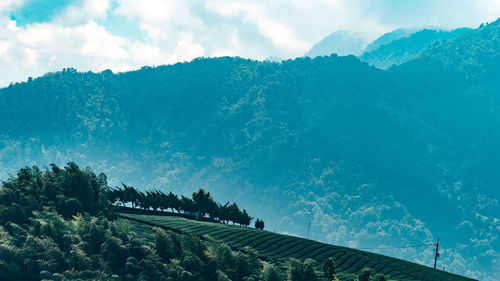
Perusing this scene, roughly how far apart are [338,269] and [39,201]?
52699 mm

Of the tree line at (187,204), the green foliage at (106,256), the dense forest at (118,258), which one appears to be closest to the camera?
the dense forest at (118,258)

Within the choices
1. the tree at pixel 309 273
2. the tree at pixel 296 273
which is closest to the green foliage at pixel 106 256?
the tree at pixel 296 273

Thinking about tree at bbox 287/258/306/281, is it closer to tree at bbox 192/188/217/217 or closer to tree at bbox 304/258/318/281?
tree at bbox 304/258/318/281

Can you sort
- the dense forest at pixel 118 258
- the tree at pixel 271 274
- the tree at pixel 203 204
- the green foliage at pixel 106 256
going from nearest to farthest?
the tree at pixel 271 274 < the dense forest at pixel 118 258 < the green foliage at pixel 106 256 < the tree at pixel 203 204

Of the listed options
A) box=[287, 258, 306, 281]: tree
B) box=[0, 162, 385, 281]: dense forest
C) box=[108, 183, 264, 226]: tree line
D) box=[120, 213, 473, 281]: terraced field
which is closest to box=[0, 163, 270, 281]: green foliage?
box=[0, 162, 385, 281]: dense forest

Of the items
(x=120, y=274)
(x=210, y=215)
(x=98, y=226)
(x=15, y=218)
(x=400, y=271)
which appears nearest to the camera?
(x=120, y=274)

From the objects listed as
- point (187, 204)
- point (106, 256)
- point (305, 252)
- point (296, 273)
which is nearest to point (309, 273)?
point (296, 273)

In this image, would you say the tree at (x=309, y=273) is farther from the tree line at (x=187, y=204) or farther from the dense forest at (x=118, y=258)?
the tree line at (x=187, y=204)

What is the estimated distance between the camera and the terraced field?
9462 cm

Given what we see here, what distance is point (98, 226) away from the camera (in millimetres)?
76562

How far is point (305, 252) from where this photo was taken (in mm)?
101375

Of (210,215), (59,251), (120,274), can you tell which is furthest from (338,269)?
(210,215)

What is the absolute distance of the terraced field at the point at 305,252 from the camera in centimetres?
9462

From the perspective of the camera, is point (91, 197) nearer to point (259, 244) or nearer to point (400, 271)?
point (259, 244)
